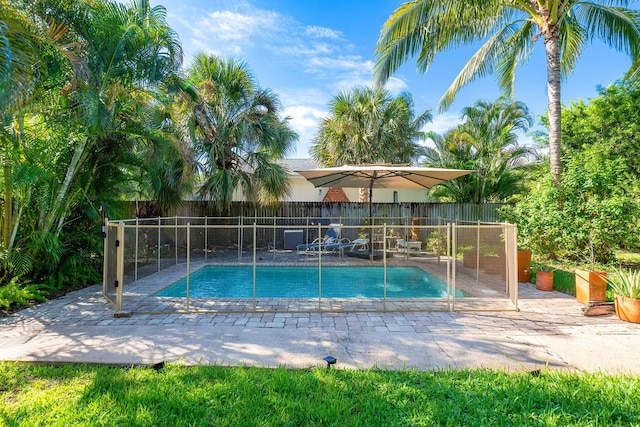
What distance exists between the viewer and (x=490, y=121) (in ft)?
48.4

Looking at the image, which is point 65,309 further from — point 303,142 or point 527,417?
point 303,142

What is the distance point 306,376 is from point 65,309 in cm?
441

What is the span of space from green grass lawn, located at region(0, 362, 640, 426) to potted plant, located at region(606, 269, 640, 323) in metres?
2.23

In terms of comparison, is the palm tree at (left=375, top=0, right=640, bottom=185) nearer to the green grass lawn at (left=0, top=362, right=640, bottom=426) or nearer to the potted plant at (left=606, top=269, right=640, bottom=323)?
the potted plant at (left=606, top=269, right=640, bottom=323)

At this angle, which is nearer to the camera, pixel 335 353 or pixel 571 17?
pixel 335 353

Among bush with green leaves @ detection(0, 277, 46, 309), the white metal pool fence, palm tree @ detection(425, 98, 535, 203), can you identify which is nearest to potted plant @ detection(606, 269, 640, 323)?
the white metal pool fence

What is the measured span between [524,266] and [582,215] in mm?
1544

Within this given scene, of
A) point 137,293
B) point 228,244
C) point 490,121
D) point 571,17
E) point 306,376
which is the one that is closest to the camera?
point 306,376

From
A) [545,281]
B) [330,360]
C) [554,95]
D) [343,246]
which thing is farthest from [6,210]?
[554,95]

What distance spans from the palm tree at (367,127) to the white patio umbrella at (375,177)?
12.3 ft

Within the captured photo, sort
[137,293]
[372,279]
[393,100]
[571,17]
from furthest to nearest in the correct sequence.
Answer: [393,100] < [571,17] < [372,279] < [137,293]

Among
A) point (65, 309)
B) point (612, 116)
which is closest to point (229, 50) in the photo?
point (65, 309)

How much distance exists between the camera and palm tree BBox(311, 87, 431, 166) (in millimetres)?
13539

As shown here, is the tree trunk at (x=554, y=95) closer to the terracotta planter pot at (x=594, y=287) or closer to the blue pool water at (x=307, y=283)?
the terracotta planter pot at (x=594, y=287)
